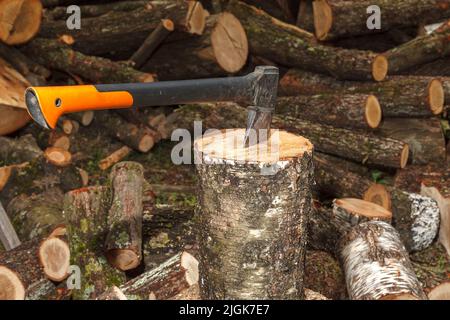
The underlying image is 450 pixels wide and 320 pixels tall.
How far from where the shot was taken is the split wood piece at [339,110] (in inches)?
243

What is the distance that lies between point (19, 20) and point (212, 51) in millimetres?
2539

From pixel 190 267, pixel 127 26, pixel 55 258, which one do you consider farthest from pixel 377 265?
pixel 127 26

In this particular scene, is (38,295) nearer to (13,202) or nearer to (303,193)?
(13,202)

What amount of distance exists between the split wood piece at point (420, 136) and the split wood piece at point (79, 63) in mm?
3132

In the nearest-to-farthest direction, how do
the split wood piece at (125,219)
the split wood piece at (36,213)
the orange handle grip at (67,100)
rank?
1. the orange handle grip at (67,100)
2. the split wood piece at (125,219)
3. the split wood piece at (36,213)

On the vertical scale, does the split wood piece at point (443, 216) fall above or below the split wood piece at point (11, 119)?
below

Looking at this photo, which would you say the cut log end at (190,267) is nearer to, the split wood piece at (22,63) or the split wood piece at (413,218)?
the split wood piece at (413,218)

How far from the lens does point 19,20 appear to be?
6.88 metres

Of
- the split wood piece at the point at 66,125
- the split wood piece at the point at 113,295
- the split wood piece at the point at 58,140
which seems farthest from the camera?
the split wood piece at the point at 66,125

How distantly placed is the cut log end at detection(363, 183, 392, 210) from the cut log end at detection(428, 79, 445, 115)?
151cm

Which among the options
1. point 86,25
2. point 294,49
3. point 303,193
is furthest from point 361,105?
point 86,25

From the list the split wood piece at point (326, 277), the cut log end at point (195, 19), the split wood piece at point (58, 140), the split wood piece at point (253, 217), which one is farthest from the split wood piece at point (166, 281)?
the split wood piece at point (58, 140)

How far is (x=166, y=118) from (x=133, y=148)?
646 millimetres

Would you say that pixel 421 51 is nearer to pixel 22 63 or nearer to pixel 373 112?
pixel 373 112
